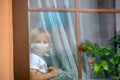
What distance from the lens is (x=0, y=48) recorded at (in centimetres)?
135

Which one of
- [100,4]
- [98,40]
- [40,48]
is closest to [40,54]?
[40,48]

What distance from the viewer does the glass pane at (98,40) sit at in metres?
1.54

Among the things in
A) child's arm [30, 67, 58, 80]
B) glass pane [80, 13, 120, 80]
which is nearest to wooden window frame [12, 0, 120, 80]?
child's arm [30, 67, 58, 80]

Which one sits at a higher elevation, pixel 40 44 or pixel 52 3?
pixel 52 3

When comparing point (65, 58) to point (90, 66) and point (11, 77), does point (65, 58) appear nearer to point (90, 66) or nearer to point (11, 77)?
point (90, 66)

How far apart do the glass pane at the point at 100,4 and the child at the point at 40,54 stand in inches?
13.0

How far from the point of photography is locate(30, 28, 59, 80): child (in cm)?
147

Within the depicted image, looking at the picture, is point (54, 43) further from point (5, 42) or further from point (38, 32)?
point (5, 42)

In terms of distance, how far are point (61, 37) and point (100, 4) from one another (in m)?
0.36

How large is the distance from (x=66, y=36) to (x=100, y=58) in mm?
283

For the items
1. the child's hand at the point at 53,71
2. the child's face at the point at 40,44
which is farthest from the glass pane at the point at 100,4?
the child's hand at the point at 53,71

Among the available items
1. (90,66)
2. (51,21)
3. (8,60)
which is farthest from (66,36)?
(8,60)

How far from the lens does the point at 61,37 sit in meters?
1.52

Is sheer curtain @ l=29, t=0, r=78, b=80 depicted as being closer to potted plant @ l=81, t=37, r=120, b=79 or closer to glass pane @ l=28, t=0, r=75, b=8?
glass pane @ l=28, t=0, r=75, b=8
